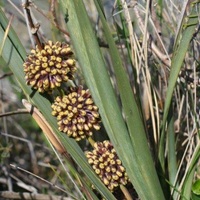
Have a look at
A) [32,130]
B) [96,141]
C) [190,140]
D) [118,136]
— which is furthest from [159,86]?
[32,130]

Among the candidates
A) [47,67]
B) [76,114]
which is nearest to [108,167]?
[76,114]

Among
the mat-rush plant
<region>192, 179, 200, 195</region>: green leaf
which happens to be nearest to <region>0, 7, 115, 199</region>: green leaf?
the mat-rush plant

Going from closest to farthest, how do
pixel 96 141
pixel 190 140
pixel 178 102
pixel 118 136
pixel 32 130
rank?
1. pixel 118 136
2. pixel 96 141
3. pixel 190 140
4. pixel 178 102
5. pixel 32 130

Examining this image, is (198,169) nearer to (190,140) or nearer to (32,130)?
(190,140)

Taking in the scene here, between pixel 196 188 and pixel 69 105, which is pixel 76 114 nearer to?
pixel 69 105

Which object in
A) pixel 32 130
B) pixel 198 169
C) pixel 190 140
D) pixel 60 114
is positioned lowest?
pixel 32 130

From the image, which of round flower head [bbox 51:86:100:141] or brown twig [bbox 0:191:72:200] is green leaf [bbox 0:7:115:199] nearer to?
round flower head [bbox 51:86:100:141]
